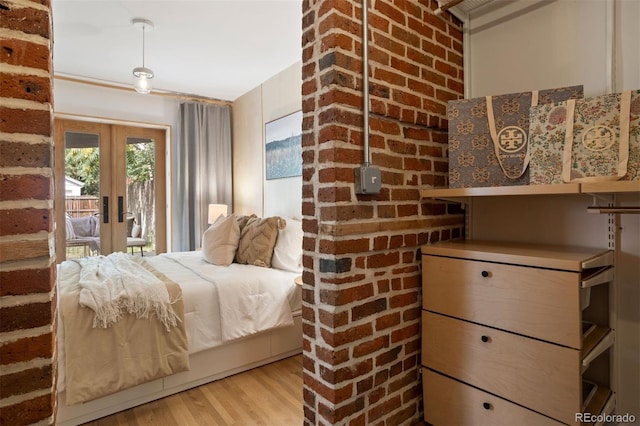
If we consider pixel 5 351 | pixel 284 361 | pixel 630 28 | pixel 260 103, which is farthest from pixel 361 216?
pixel 260 103

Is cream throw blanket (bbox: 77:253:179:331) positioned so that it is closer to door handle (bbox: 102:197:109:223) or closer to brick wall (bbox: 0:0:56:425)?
brick wall (bbox: 0:0:56:425)

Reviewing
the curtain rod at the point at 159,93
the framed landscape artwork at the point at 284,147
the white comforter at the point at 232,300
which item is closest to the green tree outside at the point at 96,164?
the curtain rod at the point at 159,93

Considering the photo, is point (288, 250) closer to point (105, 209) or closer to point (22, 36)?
point (22, 36)

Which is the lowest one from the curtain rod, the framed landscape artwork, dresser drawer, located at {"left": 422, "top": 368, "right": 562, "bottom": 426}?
dresser drawer, located at {"left": 422, "top": 368, "right": 562, "bottom": 426}

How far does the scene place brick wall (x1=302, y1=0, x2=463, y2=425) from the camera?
4.05 feet

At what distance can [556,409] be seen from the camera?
111cm

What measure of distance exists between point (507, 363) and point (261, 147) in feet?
11.3

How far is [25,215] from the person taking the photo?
2.60 ft

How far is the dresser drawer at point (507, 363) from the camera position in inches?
43.0

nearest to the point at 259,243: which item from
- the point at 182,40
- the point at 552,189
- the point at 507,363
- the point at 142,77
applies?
the point at 142,77

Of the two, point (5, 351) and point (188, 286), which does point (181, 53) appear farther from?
point (5, 351)

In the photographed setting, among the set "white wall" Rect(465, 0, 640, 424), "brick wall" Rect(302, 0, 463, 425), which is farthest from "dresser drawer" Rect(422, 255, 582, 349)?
"white wall" Rect(465, 0, 640, 424)

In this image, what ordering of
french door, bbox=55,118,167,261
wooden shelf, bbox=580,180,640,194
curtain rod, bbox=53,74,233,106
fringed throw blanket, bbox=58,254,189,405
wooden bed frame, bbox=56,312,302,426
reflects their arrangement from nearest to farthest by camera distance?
wooden shelf, bbox=580,180,640,194
fringed throw blanket, bbox=58,254,189,405
wooden bed frame, bbox=56,312,302,426
curtain rod, bbox=53,74,233,106
french door, bbox=55,118,167,261

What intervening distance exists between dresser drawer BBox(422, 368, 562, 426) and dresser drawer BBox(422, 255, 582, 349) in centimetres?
27
